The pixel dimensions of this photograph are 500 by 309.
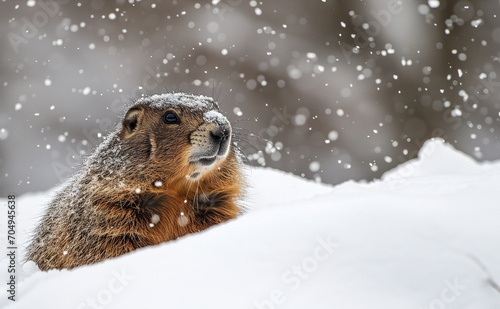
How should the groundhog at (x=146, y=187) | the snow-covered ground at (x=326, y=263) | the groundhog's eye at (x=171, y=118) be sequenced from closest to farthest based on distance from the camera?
the snow-covered ground at (x=326, y=263) → the groundhog at (x=146, y=187) → the groundhog's eye at (x=171, y=118)

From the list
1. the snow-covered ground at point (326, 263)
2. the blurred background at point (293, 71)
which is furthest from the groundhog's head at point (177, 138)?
the blurred background at point (293, 71)

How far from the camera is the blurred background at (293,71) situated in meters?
6.54

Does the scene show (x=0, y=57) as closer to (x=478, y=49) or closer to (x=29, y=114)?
(x=29, y=114)

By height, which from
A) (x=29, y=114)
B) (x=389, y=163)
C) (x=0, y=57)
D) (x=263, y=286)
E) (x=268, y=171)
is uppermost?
(x=263, y=286)

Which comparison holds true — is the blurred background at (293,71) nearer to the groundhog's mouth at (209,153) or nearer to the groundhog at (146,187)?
the groundhog at (146,187)

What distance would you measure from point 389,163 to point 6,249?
4897 mm

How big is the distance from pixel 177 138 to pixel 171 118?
13 cm

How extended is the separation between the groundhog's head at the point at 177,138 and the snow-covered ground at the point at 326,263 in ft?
2.78

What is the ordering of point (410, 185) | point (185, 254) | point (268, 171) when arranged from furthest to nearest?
point (268, 171) → point (410, 185) → point (185, 254)

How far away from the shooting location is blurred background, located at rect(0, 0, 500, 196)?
6539 millimetres

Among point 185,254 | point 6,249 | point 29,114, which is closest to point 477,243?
point 185,254

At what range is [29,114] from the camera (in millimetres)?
7457

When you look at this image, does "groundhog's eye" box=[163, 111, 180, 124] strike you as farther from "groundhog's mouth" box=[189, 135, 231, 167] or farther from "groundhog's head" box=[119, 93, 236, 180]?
"groundhog's mouth" box=[189, 135, 231, 167]

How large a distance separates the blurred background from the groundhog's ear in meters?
3.62
